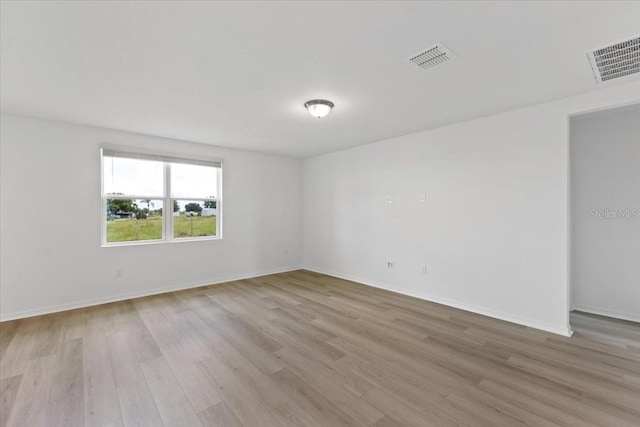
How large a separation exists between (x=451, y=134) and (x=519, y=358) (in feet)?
9.41

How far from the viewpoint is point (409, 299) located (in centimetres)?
418

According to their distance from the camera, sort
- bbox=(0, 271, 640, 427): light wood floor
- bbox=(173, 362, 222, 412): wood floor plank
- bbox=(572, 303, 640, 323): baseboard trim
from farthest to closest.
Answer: bbox=(572, 303, 640, 323): baseboard trim → bbox=(173, 362, 222, 412): wood floor plank → bbox=(0, 271, 640, 427): light wood floor

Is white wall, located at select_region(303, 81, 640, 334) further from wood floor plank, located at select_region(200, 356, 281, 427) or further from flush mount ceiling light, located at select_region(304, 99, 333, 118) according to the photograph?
wood floor plank, located at select_region(200, 356, 281, 427)

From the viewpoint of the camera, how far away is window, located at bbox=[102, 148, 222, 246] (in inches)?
164

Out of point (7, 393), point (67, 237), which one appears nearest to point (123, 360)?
point (7, 393)

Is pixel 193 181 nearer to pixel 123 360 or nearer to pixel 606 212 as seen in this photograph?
pixel 123 360

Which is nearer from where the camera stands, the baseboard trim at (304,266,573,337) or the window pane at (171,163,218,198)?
the baseboard trim at (304,266,573,337)

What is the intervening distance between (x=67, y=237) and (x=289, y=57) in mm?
3941

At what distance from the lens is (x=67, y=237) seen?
12.3 ft

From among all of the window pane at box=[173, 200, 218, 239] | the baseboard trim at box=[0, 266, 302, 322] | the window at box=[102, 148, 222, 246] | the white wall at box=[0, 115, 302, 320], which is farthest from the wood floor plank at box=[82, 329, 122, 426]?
the window pane at box=[173, 200, 218, 239]

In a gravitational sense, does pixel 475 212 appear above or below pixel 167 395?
above

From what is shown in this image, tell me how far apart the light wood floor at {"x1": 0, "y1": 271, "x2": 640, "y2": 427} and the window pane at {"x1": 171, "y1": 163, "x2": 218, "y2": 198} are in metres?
2.05

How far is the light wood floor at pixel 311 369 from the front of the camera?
5.96ft

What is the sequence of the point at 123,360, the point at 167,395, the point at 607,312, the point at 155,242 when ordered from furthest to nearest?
the point at 155,242, the point at 607,312, the point at 123,360, the point at 167,395
